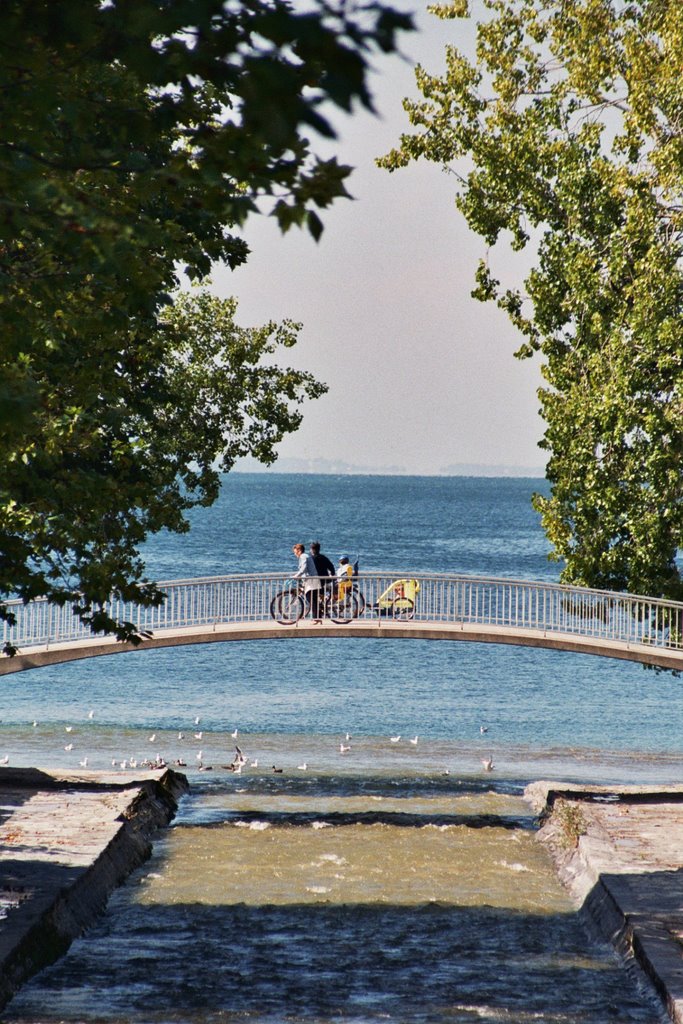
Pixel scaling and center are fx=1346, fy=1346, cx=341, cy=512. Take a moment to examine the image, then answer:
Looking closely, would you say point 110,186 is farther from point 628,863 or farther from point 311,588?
point 311,588

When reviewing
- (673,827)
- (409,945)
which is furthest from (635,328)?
(409,945)

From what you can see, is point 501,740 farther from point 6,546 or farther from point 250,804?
point 6,546

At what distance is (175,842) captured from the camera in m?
22.0

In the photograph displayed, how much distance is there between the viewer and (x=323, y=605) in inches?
1060

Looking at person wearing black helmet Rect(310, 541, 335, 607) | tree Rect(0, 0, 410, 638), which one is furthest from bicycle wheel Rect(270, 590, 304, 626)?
tree Rect(0, 0, 410, 638)

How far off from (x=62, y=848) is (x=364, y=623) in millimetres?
9396

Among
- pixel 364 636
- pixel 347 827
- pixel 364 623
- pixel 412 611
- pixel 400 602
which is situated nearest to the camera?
pixel 347 827

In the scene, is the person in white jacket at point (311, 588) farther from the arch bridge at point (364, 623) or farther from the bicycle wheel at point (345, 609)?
the bicycle wheel at point (345, 609)

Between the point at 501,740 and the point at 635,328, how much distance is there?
678 inches

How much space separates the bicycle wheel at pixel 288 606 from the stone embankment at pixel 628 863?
235 inches

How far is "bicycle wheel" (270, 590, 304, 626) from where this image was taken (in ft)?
87.8

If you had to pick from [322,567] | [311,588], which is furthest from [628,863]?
[322,567]

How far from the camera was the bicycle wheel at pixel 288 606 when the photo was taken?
26.8 m

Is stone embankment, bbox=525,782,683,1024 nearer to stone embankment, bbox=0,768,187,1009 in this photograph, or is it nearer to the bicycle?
the bicycle
